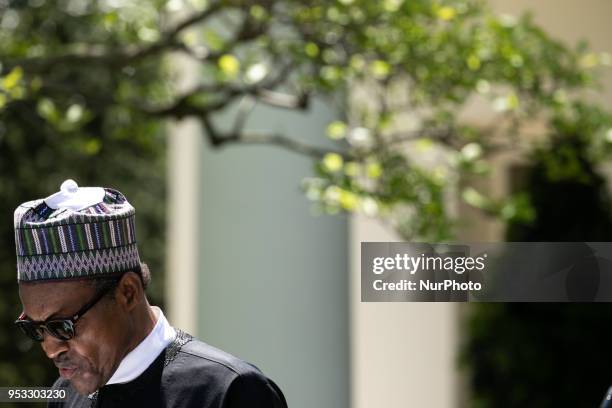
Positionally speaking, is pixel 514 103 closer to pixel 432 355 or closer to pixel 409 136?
pixel 409 136

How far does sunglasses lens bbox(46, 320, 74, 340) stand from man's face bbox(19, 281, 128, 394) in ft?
0.04

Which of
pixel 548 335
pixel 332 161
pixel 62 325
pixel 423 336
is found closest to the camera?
pixel 62 325

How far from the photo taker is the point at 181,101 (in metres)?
5.89

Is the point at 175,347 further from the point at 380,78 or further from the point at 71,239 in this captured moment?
the point at 380,78

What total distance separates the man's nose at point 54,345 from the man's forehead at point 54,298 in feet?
0.15

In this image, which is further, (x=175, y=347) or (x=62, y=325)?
(x=175, y=347)

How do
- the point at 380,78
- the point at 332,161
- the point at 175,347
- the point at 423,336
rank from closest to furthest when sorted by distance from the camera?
the point at 175,347, the point at 332,161, the point at 380,78, the point at 423,336

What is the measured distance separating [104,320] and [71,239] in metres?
0.17

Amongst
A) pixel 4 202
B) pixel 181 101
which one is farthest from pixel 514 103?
pixel 4 202

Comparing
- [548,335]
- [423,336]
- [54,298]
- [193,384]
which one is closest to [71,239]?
[54,298]

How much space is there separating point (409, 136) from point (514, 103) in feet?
1.96

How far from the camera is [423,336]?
734cm

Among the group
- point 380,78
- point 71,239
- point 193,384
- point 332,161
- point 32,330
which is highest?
point 380,78

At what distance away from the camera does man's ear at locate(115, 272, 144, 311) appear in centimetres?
231
